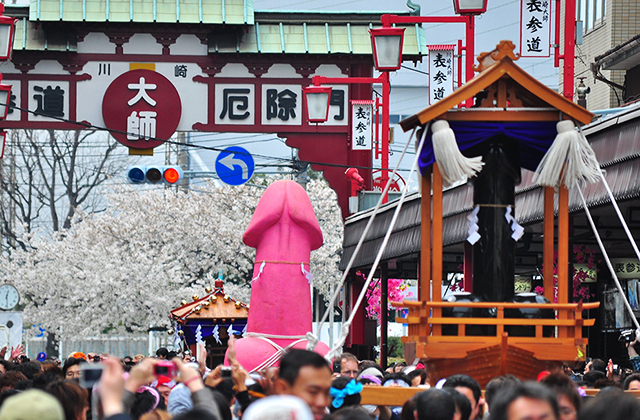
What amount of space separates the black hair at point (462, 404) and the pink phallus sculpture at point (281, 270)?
20.8ft

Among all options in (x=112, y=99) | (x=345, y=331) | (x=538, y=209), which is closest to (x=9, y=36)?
(x=112, y=99)

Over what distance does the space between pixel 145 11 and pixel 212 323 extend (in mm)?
9559

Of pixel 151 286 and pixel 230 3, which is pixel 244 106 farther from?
pixel 151 286

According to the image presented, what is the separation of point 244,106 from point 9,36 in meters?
6.22

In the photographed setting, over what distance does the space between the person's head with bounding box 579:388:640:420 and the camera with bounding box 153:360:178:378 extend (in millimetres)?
2083

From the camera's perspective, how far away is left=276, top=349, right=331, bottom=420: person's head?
5.74 m

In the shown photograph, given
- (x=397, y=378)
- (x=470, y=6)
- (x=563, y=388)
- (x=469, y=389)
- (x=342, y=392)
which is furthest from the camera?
(x=470, y=6)

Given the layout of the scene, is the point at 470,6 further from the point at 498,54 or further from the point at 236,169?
the point at 236,169

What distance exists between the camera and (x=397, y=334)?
59344 millimetres

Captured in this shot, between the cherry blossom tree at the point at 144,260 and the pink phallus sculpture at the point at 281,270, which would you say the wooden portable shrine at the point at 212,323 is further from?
the cherry blossom tree at the point at 144,260

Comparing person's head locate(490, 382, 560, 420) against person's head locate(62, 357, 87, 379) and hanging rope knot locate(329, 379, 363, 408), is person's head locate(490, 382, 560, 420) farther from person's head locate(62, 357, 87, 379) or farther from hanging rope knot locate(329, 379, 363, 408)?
person's head locate(62, 357, 87, 379)

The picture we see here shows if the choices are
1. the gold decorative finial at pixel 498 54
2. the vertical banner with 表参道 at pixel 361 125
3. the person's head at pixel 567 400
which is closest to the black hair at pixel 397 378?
the gold decorative finial at pixel 498 54

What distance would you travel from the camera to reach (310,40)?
26.3 meters

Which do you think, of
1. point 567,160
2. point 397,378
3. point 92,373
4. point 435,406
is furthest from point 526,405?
point 567,160
